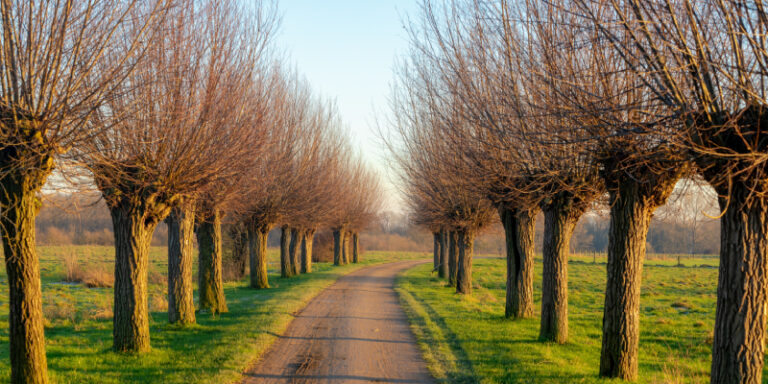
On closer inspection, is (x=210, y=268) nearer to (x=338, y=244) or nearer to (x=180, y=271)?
(x=180, y=271)

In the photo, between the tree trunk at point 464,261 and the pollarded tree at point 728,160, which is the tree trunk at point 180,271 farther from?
the tree trunk at point 464,261

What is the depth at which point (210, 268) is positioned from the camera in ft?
54.8

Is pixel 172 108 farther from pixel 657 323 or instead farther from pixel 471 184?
pixel 657 323

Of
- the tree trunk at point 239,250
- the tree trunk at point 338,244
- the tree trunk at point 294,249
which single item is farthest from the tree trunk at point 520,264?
the tree trunk at point 338,244

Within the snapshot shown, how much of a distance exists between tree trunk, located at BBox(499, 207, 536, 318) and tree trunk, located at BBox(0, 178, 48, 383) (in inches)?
453

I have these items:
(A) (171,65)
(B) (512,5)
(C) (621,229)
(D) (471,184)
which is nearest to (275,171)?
(D) (471,184)

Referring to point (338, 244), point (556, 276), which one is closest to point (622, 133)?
point (556, 276)

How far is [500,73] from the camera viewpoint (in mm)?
10570

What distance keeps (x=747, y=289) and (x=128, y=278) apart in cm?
973

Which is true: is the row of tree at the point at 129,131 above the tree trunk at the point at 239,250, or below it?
above

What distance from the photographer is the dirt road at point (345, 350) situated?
8.64 m

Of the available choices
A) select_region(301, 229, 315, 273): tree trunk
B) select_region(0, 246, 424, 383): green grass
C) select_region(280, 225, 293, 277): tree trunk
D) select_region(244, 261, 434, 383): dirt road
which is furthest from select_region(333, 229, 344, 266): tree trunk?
select_region(244, 261, 434, 383): dirt road

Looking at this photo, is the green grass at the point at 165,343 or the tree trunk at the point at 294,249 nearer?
the green grass at the point at 165,343

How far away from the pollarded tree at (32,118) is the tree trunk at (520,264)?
11.3 m
